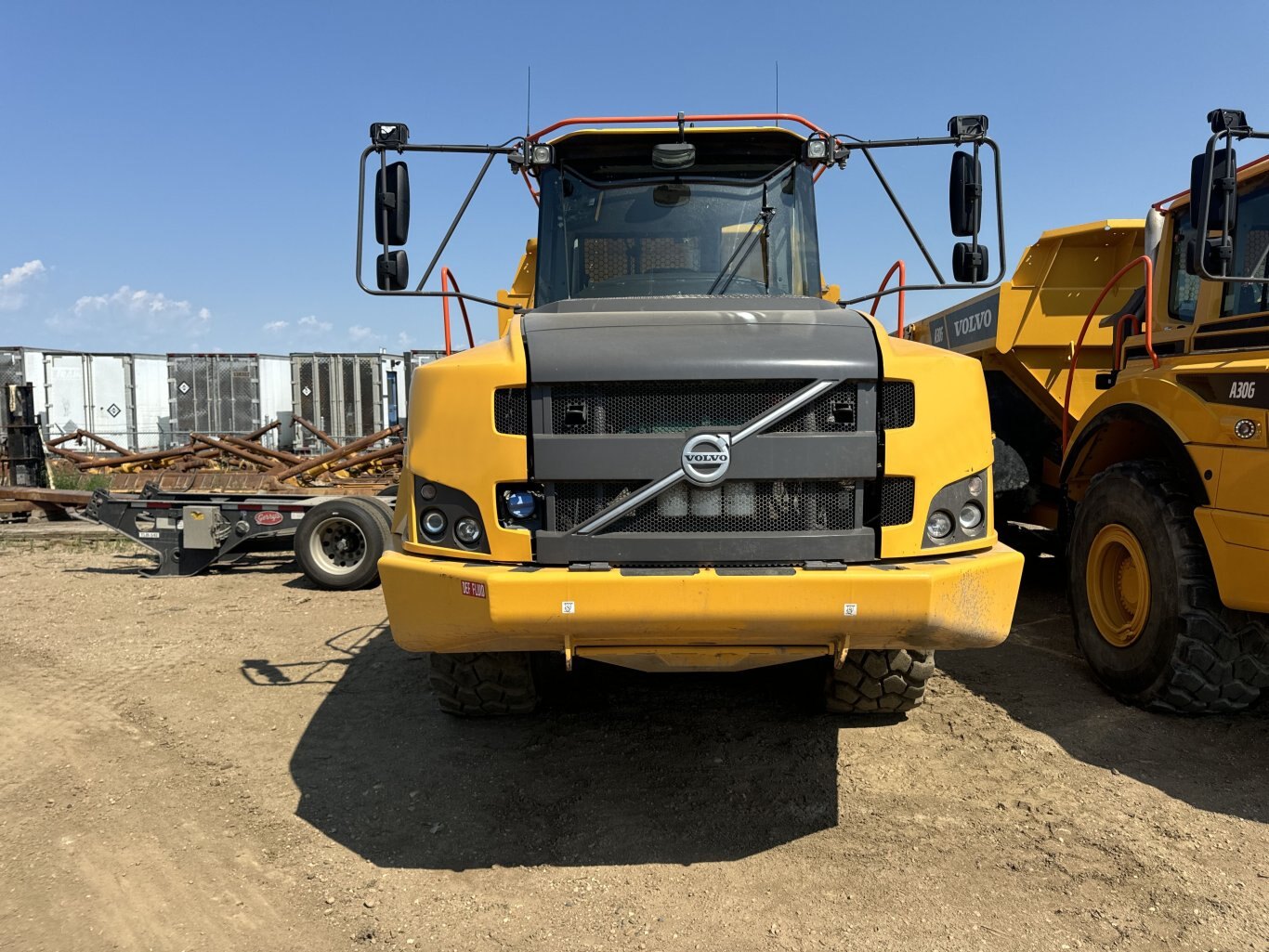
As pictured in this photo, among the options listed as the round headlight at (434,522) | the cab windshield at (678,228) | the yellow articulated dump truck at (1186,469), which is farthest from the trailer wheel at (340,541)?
the yellow articulated dump truck at (1186,469)

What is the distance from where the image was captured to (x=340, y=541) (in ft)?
25.8

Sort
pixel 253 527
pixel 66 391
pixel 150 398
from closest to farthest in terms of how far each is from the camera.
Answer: pixel 253 527
pixel 66 391
pixel 150 398

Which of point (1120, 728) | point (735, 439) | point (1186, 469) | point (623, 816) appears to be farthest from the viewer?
point (1120, 728)

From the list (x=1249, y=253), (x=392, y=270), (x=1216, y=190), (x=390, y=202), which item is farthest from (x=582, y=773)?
(x=1249, y=253)

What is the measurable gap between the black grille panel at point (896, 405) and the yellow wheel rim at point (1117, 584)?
214 centimetres

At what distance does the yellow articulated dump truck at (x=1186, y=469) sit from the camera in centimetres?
368

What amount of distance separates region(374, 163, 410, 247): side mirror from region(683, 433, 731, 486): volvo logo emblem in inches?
73.9

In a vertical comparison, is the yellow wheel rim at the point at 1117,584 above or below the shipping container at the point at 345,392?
below

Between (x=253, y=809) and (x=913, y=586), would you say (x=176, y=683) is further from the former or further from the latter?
(x=913, y=586)

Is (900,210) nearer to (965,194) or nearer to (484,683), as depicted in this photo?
(965,194)

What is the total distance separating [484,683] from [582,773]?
632 mm

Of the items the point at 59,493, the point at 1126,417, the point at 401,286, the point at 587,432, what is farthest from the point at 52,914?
the point at 59,493

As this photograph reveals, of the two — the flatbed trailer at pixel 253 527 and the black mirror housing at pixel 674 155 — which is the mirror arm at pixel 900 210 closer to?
the black mirror housing at pixel 674 155

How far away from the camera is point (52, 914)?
2.82 m
